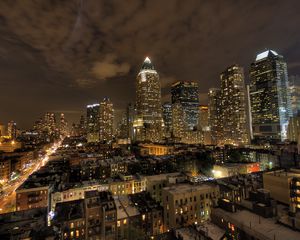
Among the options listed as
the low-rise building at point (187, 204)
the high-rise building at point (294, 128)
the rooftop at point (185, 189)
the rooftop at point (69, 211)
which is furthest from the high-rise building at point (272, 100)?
the rooftop at point (69, 211)

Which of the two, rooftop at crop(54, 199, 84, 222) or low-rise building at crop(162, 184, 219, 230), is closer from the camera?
rooftop at crop(54, 199, 84, 222)

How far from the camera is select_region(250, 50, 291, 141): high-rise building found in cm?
17900

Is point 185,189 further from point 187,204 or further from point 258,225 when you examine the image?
point 258,225

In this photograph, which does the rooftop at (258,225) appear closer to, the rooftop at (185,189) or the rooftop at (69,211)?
the rooftop at (185,189)

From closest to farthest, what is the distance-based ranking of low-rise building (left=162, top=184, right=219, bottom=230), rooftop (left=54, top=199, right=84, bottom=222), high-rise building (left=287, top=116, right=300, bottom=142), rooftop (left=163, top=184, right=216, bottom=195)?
rooftop (left=54, top=199, right=84, bottom=222) → low-rise building (left=162, top=184, right=219, bottom=230) → rooftop (left=163, top=184, right=216, bottom=195) → high-rise building (left=287, top=116, right=300, bottom=142)

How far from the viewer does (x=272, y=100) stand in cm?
18512

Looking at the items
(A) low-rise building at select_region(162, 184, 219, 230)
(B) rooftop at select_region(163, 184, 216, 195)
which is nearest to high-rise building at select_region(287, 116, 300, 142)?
(B) rooftop at select_region(163, 184, 216, 195)

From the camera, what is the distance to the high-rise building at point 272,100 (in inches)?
7047

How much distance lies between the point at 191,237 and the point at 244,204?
1295cm

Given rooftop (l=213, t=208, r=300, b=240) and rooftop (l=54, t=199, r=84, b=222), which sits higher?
rooftop (l=213, t=208, r=300, b=240)

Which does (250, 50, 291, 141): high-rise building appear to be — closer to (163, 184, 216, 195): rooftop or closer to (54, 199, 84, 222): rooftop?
(163, 184, 216, 195): rooftop

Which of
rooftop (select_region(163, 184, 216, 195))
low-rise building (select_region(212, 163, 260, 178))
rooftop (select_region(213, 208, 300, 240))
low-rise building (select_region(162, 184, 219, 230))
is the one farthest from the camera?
low-rise building (select_region(212, 163, 260, 178))

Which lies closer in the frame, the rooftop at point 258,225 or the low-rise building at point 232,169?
the rooftop at point 258,225

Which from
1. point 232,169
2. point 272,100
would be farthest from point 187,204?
point 272,100
